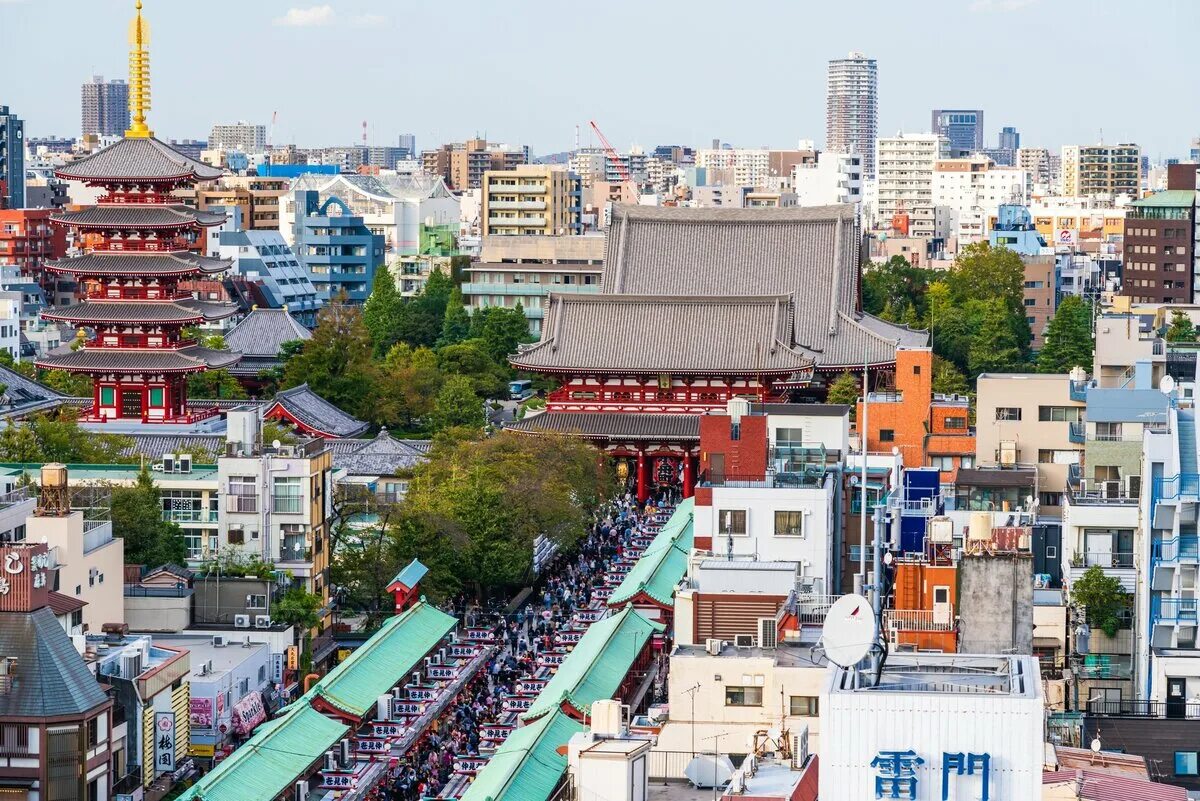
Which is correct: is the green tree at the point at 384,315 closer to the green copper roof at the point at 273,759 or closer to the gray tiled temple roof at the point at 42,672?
the green copper roof at the point at 273,759

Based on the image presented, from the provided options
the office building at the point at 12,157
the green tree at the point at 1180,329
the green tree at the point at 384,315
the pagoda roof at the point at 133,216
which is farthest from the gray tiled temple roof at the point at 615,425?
the office building at the point at 12,157

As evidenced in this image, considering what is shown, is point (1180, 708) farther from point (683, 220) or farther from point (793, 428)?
point (683, 220)

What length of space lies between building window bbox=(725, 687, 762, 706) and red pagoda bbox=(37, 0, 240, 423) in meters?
49.2

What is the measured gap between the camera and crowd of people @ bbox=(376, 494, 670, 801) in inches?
1806

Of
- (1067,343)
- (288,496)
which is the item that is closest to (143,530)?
(288,496)

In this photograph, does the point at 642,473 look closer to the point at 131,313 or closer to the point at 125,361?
the point at 125,361

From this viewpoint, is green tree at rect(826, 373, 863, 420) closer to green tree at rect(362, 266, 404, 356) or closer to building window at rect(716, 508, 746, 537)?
green tree at rect(362, 266, 404, 356)

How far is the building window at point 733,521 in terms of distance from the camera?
47375 mm

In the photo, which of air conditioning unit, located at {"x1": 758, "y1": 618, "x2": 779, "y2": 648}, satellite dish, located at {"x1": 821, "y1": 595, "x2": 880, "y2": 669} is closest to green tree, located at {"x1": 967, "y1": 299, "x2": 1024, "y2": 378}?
air conditioning unit, located at {"x1": 758, "y1": 618, "x2": 779, "y2": 648}

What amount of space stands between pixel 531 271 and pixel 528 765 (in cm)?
9013

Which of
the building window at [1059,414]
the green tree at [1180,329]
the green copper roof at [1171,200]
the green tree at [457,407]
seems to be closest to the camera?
the building window at [1059,414]

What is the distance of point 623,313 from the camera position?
296 feet

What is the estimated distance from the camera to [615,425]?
85.9 metres

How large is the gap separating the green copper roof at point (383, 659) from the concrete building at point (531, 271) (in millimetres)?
70216
